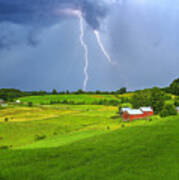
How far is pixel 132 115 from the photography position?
84.8m

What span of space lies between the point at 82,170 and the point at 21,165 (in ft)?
14.9

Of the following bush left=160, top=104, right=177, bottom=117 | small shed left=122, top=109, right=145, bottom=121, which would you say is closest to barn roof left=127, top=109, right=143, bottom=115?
small shed left=122, top=109, right=145, bottom=121

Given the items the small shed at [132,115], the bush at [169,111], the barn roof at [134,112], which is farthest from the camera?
the barn roof at [134,112]

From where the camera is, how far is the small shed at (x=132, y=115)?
83.4 metres

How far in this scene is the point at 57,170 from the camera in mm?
14734

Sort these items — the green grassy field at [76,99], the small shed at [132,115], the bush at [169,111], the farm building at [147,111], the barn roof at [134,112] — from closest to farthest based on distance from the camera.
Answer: the bush at [169,111] < the small shed at [132,115] < the barn roof at [134,112] < the farm building at [147,111] < the green grassy field at [76,99]

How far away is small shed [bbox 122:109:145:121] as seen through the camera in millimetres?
83438

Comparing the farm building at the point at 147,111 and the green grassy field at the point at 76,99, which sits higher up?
the green grassy field at the point at 76,99

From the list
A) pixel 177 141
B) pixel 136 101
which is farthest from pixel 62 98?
pixel 177 141

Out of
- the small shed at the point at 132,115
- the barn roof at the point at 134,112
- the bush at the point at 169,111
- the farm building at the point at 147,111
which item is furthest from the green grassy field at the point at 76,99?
the bush at the point at 169,111

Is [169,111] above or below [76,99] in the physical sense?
below

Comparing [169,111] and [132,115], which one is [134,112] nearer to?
[132,115]

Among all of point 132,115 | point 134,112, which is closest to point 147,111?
point 134,112

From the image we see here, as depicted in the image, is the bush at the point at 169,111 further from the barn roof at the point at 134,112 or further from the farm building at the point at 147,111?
the farm building at the point at 147,111
